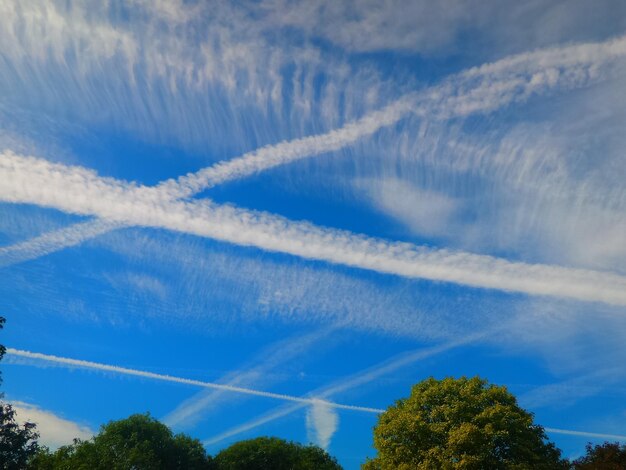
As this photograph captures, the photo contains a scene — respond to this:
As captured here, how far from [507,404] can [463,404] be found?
362 centimetres

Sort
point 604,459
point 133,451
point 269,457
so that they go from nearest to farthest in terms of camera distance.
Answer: point 604,459, point 133,451, point 269,457

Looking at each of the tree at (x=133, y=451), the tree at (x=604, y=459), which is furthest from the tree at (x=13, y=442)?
the tree at (x=604, y=459)

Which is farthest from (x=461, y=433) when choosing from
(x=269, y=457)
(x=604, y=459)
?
(x=269, y=457)

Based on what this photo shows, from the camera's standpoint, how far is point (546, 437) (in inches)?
1585

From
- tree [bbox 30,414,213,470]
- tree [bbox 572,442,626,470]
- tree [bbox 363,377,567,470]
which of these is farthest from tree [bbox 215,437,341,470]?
tree [bbox 572,442,626,470]

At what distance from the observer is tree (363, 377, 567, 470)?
37.0 metres

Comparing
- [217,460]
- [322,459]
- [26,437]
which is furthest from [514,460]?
[26,437]

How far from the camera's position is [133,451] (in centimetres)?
4825

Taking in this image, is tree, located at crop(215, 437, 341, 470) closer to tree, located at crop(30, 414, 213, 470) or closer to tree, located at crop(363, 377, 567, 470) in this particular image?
tree, located at crop(30, 414, 213, 470)

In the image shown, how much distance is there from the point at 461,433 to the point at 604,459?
9.32m

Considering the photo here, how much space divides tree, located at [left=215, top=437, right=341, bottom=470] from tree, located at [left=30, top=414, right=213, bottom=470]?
2.51 metres

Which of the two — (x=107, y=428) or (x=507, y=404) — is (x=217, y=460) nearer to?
(x=107, y=428)

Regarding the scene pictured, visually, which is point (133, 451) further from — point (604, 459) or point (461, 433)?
point (604, 459)

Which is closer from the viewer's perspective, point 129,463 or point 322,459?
point 129,463
